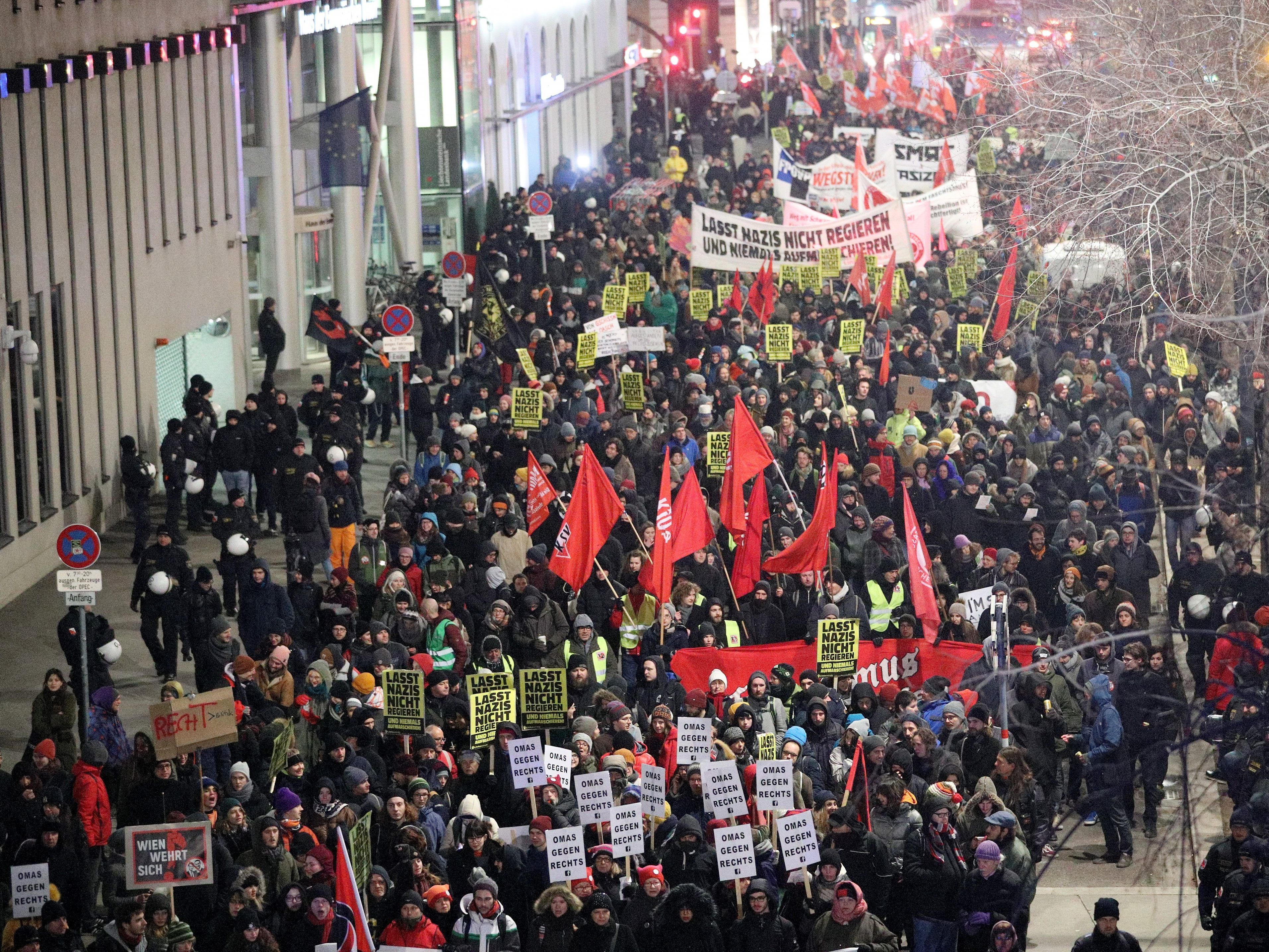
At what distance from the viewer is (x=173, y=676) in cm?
1881

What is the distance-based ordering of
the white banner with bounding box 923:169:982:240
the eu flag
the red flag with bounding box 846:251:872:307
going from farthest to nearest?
the eu flag
the white banner with bounding box 923:169:982:240
the red flag with bounding box 846:251:872:307

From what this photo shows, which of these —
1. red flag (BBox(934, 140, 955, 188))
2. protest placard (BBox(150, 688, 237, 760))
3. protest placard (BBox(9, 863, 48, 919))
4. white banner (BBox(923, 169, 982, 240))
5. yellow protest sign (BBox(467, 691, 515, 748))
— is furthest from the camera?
red flag (BBox(934, 140, 955, 188))

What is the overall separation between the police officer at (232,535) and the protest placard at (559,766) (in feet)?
19.4

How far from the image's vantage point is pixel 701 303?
94.6ft

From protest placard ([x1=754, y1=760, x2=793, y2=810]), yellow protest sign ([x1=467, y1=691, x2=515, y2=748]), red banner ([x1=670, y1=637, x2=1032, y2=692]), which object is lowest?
red banner ([x1=670, y1=637, x2=1032, y2=692])

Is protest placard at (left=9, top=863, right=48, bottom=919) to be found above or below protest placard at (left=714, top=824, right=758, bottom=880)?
below

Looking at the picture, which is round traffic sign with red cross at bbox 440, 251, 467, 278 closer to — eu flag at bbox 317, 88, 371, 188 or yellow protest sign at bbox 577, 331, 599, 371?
yellow protest sign at bbox 577, 331, 599, 371

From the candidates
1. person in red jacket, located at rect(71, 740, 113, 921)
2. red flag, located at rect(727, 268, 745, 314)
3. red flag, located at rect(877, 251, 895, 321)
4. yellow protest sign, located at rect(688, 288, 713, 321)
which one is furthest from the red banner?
red flag, located at rect(727, 268, 745, 314)

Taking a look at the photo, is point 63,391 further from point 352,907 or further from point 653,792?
point 352,907

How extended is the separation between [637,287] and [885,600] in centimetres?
1297

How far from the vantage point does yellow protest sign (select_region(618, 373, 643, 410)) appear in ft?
78.7

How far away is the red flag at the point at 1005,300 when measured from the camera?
25.9m

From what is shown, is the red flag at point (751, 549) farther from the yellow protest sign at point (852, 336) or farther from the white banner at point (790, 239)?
the white banner at point (790, 239)

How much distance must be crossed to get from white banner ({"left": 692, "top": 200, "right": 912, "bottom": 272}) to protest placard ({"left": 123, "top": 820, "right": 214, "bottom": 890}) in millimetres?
17967
